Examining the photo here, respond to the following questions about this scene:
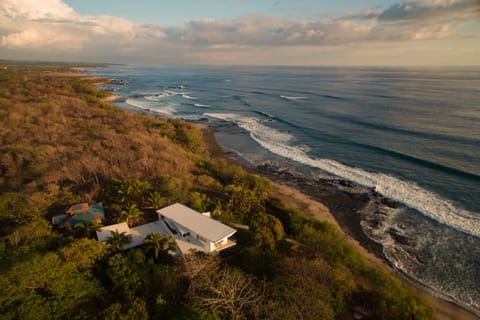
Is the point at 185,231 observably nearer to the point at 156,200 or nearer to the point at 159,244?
the point at 159,244

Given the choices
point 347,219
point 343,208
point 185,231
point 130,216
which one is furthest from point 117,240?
point 343,208

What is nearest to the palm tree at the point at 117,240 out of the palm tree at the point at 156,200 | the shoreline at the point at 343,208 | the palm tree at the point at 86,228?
the palm tree at the point at 86,228

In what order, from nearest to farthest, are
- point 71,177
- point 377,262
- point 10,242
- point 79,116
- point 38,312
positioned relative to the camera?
point 38,312
point 10,242
point 377,262
point 71,177
point 79,116

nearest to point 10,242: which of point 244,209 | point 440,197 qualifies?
point 244,209

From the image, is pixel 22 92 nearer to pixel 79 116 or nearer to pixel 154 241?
pixel 79 116

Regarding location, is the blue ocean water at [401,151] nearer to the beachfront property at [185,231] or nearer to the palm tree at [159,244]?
the beachfront property at [185,231]

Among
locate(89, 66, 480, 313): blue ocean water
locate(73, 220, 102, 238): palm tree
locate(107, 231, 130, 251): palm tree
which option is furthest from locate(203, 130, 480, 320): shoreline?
locate(73, 220, 102, 238): palm tree

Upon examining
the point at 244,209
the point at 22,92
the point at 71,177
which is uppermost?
the point at 22,92
